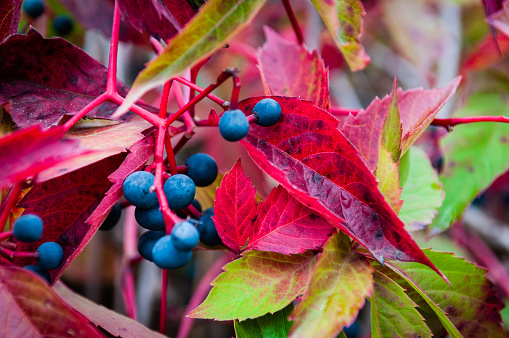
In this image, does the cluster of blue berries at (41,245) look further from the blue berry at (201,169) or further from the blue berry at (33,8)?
the blue berry at (33,8)

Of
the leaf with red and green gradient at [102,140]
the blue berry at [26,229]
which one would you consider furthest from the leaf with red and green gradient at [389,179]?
the blue berry at [26,229]

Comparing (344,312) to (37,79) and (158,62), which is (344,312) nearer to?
(158,62)

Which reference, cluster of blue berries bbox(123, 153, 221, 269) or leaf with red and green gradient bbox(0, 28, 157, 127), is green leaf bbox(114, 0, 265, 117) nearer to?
cluster of blue berries bbox(123, 153, 221, 269)

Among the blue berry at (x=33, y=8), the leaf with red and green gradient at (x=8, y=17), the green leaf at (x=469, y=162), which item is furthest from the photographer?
the green leaf at (x=469, y=162)

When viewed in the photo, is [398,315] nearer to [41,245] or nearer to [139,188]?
[139,188]

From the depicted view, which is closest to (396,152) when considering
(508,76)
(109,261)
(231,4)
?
(231,4)

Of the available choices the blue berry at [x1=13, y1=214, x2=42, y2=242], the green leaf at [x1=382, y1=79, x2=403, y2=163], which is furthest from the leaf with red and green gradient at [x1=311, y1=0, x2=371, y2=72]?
the blue berry at [x1=13, y1=214, x2=42, y2=242]
